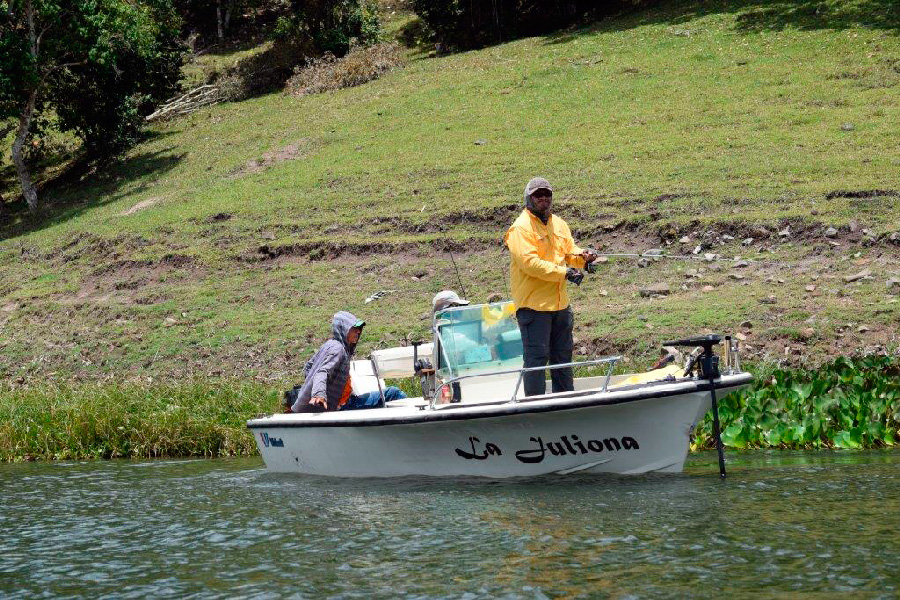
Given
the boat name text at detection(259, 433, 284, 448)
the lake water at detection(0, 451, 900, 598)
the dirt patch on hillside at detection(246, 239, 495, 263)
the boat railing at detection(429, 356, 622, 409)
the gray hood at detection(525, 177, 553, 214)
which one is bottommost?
the lake water at detection(0, 451, 900, 598)

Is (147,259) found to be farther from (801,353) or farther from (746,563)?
(746,563)

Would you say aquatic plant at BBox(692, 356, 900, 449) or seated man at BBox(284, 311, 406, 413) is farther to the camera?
aquatic plant at BBox(692, 356, 900, 449)

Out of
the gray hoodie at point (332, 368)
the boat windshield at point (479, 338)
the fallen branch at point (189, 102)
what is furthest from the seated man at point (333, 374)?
the fallen branch at point (189, 102)

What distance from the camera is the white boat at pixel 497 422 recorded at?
9773 mm

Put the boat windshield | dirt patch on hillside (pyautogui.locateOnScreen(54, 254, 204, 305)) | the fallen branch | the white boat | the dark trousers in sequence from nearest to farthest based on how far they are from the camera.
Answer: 1. the white boat
2. the dark trousers
3. the boat windshield
4. dirt patch on hillside (pyautogui.locateOnScreen(54, 254, 204, 305))
5. the fallen branch

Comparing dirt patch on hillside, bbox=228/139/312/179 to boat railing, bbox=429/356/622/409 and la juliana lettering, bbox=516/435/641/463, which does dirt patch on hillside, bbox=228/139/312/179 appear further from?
la juliana lettering, bbox=516/435/641/463

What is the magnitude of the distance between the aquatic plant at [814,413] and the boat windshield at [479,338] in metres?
2.63

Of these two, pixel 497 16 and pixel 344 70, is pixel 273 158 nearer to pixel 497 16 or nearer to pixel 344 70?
pixel 344 70

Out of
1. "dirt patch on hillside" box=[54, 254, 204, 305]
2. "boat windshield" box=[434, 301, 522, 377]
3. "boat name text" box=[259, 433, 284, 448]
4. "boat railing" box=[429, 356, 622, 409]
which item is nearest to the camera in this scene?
"boat railing" box=[429, 356, 622, 409]

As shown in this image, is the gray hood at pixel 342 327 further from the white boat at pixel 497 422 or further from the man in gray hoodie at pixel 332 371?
the white boat at pixel 497 422

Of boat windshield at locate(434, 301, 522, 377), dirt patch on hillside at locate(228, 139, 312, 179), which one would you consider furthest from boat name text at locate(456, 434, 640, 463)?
dirt patch on hillside at locate(228, 139, 312, 179)

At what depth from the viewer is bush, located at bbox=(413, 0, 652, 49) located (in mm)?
42594

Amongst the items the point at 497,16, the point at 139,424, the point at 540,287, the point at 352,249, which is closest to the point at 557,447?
the point at 540,287

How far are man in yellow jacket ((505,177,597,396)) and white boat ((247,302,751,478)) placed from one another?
0.95 ft
